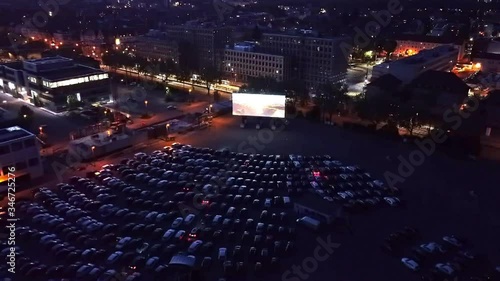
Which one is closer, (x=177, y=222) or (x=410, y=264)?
(x=410, y=264)

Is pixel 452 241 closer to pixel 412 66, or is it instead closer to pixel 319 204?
pixel 319 204

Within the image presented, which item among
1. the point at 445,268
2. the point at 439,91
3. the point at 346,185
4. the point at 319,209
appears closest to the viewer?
the point at 445,268

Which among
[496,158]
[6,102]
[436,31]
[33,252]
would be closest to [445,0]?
[436,31]

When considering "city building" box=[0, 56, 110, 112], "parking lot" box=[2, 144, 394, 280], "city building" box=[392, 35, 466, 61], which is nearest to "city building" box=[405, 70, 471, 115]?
"parking lot" box=[2, 144, 394, 280]

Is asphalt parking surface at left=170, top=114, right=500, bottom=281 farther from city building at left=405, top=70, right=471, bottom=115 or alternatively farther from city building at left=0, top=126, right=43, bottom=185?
city building at left=0, top=126, right=43, bottom=185

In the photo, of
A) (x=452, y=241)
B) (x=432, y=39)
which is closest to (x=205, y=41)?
(x=432, y=39)

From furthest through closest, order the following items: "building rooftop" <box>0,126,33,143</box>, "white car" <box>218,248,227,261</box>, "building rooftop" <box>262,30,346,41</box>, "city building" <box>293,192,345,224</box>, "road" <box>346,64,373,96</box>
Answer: "road" <box>346,64,373,96</box> < "building rooftop" <box>262,30,346,41</box> < "building rooftop" <box>0,126,33,143</box> < "city building" <box>293,192,345,224</box> < "white car" <box>218,248,227,261</box>
